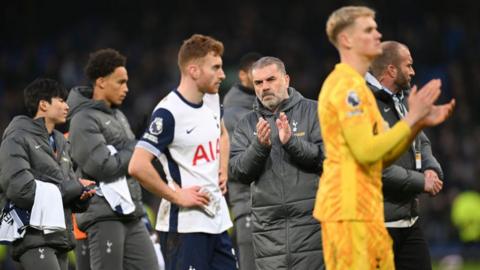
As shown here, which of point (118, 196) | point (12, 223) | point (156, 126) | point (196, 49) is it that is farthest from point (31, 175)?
point (196, 49)

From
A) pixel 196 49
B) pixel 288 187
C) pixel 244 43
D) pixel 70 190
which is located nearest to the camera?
pixel 288 187

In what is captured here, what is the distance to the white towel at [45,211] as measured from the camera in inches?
307

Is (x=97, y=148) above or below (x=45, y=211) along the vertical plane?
above

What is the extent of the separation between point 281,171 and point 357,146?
68.6 inches

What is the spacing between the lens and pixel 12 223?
791cm

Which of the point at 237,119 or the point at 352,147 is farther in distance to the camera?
the point at 237,119

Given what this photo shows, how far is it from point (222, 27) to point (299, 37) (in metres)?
1.71

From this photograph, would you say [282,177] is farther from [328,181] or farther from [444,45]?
[444,45]

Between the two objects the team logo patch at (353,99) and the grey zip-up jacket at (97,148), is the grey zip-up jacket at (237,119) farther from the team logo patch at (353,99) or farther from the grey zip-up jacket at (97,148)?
the team logo patch at (353,99)

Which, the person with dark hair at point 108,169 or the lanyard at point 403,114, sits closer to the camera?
the lanyard at point 403,114

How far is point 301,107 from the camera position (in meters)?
7.52

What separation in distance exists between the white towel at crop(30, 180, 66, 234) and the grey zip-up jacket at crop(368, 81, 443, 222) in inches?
98.1

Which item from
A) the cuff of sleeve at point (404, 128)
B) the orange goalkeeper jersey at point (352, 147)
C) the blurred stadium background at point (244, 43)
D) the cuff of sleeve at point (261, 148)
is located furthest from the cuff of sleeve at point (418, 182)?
the blurred stadium background at point (244, 43)

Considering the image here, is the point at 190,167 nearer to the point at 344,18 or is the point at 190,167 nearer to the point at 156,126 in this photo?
the point at 156,126
